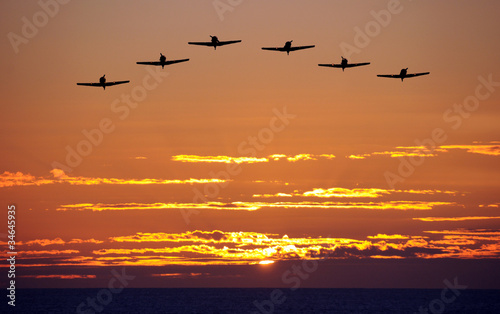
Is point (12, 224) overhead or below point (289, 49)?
below

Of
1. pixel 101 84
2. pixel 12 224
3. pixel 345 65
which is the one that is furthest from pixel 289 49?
pixel 12 224

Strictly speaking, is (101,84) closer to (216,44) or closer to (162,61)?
(162,61)

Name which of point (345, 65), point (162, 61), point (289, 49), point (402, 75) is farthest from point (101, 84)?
point (402, 75)

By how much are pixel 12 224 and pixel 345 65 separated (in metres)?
68.2

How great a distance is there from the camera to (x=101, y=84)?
134 m

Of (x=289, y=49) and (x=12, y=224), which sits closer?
(x=289, y=49)

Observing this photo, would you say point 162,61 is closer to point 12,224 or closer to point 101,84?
point 101,84

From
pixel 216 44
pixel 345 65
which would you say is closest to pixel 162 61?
pixel 216 44

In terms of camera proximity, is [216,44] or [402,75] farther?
[402,75]

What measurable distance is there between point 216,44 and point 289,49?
12231mm

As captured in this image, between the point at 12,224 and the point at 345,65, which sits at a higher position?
the point at 345,65

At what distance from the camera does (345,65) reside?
429 ft

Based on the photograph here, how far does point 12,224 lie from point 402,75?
76.7 m

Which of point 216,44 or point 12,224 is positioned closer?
point 216,44
